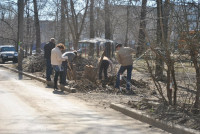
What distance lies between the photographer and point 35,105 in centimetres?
956

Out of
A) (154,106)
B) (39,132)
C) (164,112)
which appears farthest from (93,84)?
(39,132)

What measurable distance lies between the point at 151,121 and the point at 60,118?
78.4 inches

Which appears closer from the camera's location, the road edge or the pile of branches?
the road edge

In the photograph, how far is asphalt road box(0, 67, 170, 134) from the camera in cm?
667

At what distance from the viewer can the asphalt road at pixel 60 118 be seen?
6.67 metres

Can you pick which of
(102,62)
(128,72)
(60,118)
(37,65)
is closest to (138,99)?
(128,72)

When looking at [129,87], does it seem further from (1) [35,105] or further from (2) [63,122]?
(2) [63,122]

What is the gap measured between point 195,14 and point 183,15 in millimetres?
339

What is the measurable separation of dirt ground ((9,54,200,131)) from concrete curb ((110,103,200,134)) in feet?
0.50

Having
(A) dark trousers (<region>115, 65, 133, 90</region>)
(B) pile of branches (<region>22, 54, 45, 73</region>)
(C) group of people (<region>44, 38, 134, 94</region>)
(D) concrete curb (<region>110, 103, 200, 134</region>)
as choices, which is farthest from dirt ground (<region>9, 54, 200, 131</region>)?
(B) pile of branches (<region>22, 54, 45, 73</region>)

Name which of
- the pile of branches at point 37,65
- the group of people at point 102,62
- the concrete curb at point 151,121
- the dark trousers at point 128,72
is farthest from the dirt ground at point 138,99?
the pile of branches at point 37,65

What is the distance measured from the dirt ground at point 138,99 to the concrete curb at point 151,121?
153mm

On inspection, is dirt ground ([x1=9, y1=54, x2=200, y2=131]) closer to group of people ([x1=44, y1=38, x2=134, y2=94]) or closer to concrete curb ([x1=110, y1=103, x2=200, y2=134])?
concrete curb ([x1=110, y1=103, x2=200, y2=134])

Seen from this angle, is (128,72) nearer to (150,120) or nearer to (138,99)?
(138,99)
